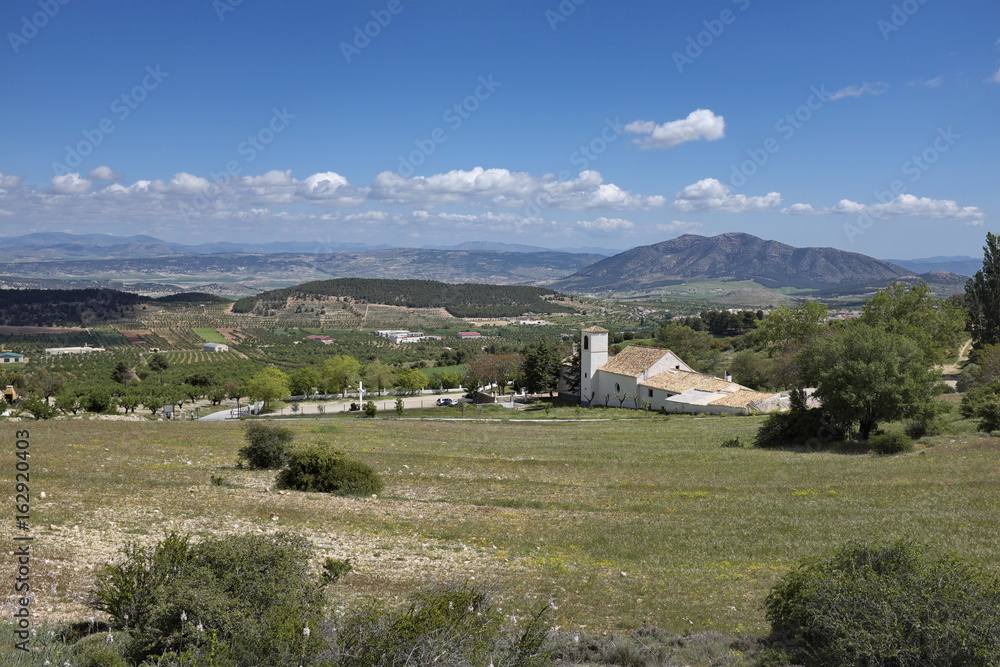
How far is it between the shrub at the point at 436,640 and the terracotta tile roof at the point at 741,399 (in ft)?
140

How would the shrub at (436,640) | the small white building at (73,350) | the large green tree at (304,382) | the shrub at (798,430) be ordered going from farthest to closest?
1. the small white building at (73,350)
2. the large green tree at (304,382)
3. the shrub at (798,430)
4. the shrub at (436,640)

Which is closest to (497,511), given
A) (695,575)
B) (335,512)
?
(335,512)

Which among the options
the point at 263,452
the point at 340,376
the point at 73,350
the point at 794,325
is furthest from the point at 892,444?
the point at 73,350

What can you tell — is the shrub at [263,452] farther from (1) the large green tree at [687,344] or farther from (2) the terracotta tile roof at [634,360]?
(1) the large green tree at [687,344]

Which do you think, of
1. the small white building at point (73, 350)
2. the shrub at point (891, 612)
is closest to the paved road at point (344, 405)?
the shrub at point (891, 612)

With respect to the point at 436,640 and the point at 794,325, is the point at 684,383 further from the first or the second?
the point at 436,640

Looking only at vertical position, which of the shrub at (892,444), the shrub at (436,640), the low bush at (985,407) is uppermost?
the shrub at (436,640)

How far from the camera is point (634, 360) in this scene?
56.2 m

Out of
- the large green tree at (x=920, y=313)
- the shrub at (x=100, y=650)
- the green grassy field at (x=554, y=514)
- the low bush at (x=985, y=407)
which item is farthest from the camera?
the large green tree at (x=920, y=313)

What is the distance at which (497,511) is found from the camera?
16375 mm

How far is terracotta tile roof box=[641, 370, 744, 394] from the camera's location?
1978 inches

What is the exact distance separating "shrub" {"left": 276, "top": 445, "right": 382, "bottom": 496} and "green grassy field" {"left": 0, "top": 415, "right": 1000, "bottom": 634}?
72cm

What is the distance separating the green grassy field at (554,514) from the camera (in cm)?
1034

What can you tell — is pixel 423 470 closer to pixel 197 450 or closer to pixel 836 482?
pixel 197 450
